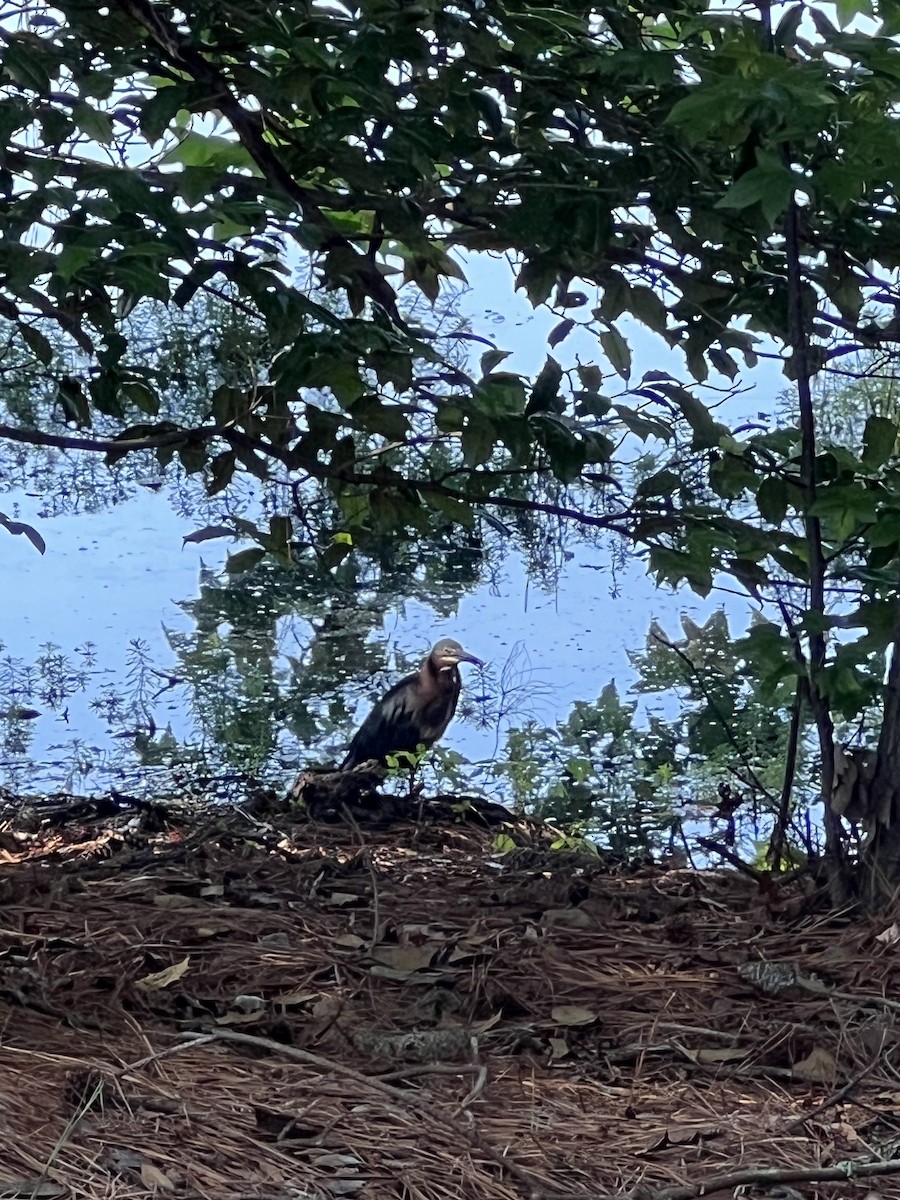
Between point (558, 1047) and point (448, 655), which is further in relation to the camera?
point (448, 655)

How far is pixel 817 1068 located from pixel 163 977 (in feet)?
3.00

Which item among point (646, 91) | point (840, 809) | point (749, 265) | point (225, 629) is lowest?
point (840, 809)

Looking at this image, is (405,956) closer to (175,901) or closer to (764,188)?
(175,901)

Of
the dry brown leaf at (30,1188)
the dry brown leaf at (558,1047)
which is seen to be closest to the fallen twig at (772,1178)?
the dry brown leaf at (558,1047)

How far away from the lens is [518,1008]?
200cm

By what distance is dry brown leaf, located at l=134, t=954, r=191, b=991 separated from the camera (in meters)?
2.04

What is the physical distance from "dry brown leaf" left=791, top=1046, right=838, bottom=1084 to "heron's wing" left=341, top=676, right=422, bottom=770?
8.15 ft

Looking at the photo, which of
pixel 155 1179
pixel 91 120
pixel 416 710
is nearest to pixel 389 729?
pixel 416 710

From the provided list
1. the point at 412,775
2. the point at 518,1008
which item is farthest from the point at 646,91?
the point at 412,775

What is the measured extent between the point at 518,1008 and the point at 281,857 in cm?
96

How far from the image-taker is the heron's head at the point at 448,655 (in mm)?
4840

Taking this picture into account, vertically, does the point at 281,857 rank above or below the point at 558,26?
below

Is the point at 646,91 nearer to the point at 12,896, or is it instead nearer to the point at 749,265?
the point at 749,265

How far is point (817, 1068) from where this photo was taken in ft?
5.90
